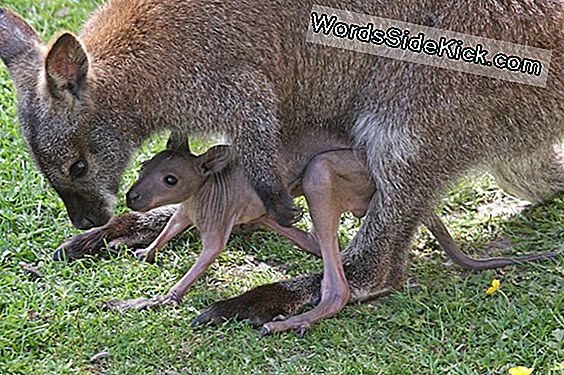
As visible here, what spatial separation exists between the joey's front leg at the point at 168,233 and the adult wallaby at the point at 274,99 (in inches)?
18.4

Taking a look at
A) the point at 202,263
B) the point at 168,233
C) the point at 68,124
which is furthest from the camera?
the point at 168,233

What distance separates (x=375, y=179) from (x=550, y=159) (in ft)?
4.16

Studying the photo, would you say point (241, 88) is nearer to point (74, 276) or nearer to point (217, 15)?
point (217, 15)

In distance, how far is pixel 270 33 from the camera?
5328mm

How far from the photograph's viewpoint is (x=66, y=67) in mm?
4906

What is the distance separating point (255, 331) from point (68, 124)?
1.27 metres

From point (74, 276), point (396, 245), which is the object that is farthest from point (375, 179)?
point (74, 276)

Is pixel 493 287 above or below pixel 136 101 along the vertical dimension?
below

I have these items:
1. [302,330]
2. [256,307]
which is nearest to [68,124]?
[256,307]

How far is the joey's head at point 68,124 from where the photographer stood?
4.97 meters

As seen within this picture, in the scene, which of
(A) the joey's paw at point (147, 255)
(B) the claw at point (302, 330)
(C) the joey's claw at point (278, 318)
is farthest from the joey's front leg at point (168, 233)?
(B) the claw at point (302, 330)

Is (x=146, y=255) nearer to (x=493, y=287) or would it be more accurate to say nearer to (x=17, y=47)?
(x=17, y=47)

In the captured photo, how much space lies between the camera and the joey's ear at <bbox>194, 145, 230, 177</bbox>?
5461mm

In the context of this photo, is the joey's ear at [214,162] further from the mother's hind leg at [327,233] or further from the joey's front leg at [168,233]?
the mother's hind leg at [327,233]
